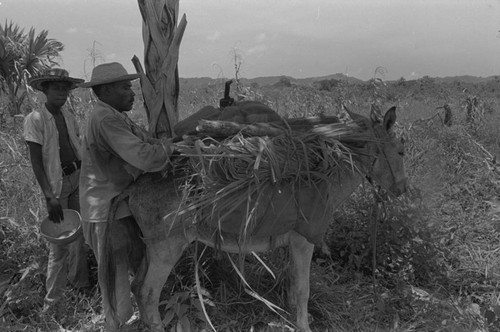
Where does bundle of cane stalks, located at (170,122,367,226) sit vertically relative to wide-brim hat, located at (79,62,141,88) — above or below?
below

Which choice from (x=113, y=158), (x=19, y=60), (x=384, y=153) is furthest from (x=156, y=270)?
(x=19, y=60)

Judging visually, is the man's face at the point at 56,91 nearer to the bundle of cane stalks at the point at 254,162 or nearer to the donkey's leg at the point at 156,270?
the bundle of cane stalks at the point at 254,162

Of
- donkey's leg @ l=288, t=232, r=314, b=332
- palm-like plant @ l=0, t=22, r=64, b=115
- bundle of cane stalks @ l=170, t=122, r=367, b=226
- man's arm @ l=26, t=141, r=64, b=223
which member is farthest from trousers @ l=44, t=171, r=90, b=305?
palm-like plant @ l=0, t=22, r=64, b=115

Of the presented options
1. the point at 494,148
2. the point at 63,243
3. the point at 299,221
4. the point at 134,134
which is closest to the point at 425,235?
the point at 299,221

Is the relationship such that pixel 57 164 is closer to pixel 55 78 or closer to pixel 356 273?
pixel 55 78

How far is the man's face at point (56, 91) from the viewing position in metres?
3.50

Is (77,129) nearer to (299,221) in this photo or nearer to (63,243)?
(63,243)

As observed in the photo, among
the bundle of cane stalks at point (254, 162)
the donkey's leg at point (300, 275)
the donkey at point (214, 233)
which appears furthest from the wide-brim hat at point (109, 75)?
the donkey's leg at point (300, 275)

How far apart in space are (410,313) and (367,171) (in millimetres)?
1399

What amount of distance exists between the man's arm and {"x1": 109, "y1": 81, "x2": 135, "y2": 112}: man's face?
91 cm

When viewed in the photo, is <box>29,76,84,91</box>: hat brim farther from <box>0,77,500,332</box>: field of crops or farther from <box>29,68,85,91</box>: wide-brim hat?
<box>0,77,500,332</box>: field of crops

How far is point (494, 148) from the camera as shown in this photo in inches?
276

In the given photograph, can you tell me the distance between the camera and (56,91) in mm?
3498

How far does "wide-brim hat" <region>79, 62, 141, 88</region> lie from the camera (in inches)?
111
